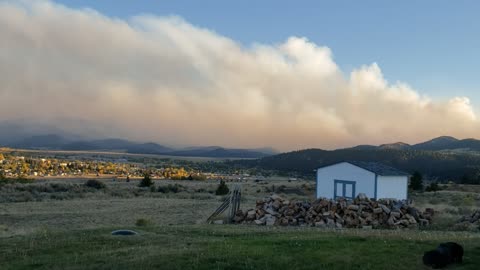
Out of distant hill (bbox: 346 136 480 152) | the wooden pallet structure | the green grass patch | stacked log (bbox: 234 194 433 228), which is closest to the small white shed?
stacked log (bbox: 234 194 433 228)

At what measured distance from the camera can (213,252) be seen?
1280 centimetres

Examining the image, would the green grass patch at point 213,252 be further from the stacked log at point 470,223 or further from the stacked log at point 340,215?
the stacked log at point 340,215

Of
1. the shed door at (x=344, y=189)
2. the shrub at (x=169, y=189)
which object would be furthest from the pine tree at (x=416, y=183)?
the shed door at (x=344, y=189)

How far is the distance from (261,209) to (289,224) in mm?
2124

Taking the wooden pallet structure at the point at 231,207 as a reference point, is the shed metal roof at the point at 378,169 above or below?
above

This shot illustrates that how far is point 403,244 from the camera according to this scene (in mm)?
13828

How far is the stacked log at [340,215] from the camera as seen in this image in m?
25.4

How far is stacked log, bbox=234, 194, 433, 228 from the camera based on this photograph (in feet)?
83.3

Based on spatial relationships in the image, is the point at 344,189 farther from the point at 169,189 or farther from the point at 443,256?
the point at 169,189

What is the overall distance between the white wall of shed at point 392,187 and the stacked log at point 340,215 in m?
3.97

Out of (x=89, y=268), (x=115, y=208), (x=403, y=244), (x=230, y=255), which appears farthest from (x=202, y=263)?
(x=115, y=208)

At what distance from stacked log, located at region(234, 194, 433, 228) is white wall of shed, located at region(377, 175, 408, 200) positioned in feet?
13.0

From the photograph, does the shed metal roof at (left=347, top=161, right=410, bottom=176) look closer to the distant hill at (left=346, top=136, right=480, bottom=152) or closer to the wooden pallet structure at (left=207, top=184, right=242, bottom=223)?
the wooden pallet structure at (left=207, top=184, right=242, bottom=223)

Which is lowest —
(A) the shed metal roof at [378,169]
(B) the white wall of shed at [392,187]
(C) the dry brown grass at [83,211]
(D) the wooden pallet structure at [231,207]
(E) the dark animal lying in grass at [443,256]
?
(C) the dry brown grass at [83,211]
